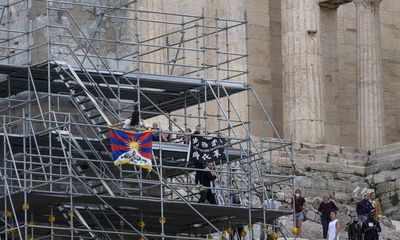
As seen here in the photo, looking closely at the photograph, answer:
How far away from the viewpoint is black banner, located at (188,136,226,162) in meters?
47.2

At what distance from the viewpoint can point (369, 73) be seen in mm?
79625

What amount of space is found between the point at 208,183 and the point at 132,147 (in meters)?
4.00

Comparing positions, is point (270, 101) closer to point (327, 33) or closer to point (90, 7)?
point (327, 33)

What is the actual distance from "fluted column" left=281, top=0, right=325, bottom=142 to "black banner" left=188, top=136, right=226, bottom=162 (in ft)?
95.8

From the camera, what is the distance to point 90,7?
46.0 meters

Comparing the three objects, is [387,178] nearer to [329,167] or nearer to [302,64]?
[329,167]

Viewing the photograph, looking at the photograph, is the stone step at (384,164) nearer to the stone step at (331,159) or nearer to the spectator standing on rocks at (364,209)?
the stone step at (331,159)

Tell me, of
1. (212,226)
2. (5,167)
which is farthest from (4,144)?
(212,226)

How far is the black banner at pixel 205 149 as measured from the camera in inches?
1859

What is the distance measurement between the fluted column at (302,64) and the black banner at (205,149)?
1150 inches

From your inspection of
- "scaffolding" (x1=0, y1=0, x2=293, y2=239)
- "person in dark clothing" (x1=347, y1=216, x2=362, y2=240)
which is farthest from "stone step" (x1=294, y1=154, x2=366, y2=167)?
"scaffolding" (x1=0, y1=0, x2=293, y2=239)

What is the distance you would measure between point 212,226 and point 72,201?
3.91m

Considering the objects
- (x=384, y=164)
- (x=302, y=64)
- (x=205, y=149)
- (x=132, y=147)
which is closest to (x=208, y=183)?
(x=205, y=149)

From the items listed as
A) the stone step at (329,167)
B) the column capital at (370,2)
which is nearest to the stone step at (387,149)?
the stone step at (329,167)
